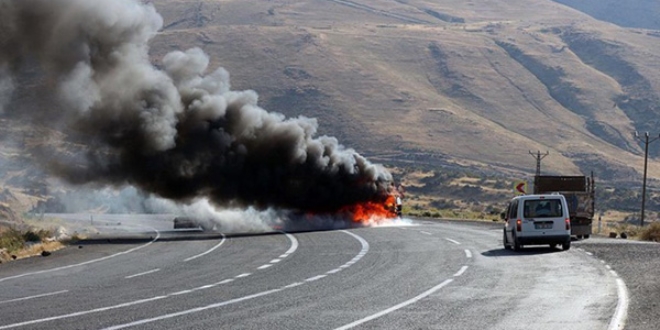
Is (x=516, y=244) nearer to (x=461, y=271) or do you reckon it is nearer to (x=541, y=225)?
(x=541, y=225)

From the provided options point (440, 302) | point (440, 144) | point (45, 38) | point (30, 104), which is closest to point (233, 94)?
point (45, 38)

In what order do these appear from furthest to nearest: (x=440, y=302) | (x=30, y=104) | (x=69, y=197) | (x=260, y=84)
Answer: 1. (x=260, y=84)
2. (x=69, y=197)
3. (x=30, y=104)
4. (x=440, y=302)

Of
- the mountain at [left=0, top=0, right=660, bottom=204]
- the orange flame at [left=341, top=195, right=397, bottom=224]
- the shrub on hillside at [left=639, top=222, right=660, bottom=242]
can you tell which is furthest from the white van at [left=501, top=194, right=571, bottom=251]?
the mountain at [left=0, top=0, right=660, bottom=204]

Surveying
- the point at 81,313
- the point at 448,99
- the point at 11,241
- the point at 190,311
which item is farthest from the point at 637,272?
the point at 448,99

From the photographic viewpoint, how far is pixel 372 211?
51438 millimetres

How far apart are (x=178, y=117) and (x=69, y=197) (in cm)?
3972

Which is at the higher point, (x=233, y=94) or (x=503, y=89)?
(x=503, y=89)

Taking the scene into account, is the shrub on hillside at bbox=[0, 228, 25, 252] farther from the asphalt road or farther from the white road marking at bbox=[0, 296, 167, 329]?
the white road marking at bbox=[0, 296, 167, 329]

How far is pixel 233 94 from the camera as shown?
47562mm

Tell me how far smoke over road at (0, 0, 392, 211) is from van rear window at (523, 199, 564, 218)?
1525cm

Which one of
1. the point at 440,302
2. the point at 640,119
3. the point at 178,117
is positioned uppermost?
the point at 640,119

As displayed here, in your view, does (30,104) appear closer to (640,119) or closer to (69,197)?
(69,197)

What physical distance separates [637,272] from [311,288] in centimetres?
803

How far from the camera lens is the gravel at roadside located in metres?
16.0
